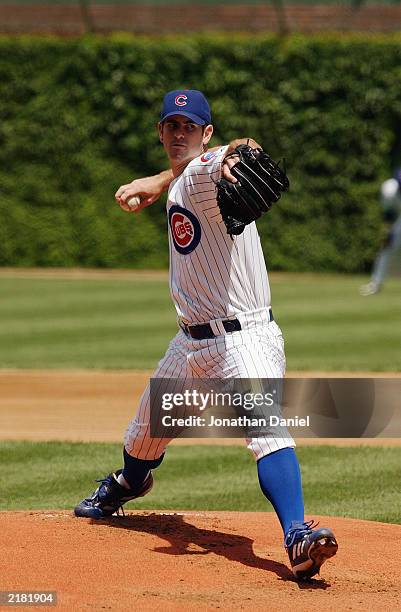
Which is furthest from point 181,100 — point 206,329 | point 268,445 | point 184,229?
point 268,445

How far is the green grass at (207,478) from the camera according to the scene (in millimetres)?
6551

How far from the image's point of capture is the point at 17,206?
2456cm

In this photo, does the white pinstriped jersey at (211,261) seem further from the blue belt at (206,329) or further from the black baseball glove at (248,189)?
the black baseball glove at (248,189)

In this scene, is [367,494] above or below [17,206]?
below

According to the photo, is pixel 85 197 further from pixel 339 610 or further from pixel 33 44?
pixel 339 610

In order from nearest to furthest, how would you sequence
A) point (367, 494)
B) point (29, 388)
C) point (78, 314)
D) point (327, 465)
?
point (367, 494) < point (327, 465) < point (29, 388) < point (78, 314)

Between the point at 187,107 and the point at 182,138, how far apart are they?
15 cm

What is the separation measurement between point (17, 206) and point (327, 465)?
58.1 ft

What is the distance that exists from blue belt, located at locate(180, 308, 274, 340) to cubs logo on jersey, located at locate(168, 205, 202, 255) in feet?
1.03

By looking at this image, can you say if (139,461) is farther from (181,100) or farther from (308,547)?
(181,100)

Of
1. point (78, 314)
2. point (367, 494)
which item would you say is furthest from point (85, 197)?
point (367, 494)

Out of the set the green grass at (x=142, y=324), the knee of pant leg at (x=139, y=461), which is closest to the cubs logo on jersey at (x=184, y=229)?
the knee of pant leg at (x=139, y=461)

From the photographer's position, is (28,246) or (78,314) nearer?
(78,314)

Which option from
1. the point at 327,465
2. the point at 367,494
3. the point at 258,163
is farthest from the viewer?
the point at 327,465
